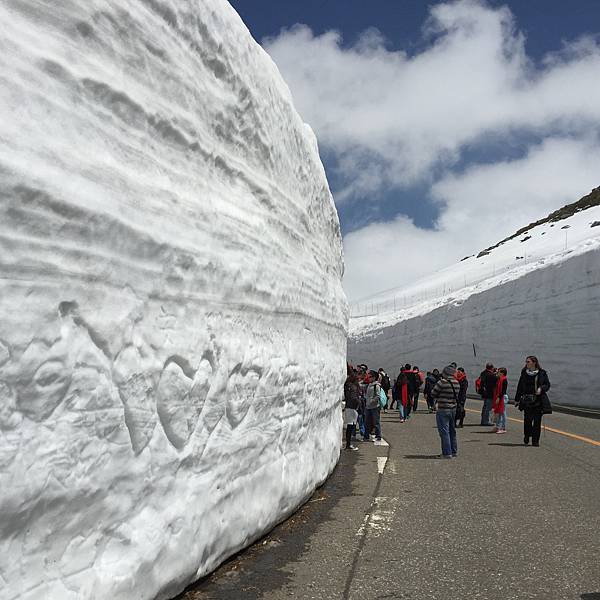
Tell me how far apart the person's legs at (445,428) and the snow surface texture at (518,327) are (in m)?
16.3

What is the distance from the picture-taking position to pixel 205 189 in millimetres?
4762

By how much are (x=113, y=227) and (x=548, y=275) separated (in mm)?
30806

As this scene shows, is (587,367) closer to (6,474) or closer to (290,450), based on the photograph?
(290,450)

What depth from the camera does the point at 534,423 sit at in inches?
473

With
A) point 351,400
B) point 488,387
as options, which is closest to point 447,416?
point 351,400

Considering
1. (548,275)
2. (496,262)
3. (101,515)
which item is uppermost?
(496,262)

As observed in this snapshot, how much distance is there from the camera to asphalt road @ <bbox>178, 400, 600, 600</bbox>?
445cm

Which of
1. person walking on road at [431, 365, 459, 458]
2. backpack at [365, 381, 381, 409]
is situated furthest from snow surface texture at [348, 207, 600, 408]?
person walking on road at [431, 365, 459, 458]

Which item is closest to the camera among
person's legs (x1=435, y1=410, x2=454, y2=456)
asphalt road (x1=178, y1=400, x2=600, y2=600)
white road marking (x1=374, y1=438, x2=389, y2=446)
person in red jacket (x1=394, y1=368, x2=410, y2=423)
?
asphalt road (x1=178, y1=400, x2=600, y2=600)

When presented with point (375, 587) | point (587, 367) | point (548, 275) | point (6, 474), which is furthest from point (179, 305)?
point (548, 275)

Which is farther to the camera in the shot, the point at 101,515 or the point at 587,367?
the point at 587,367

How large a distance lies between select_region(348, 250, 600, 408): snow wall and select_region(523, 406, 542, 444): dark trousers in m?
14.3

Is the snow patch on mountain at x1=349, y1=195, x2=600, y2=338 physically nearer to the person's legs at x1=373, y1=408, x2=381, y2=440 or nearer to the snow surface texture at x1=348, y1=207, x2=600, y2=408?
the snow surface texture at x1=348, y1=207, x2=600, y2=408

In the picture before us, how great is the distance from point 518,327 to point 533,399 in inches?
885
